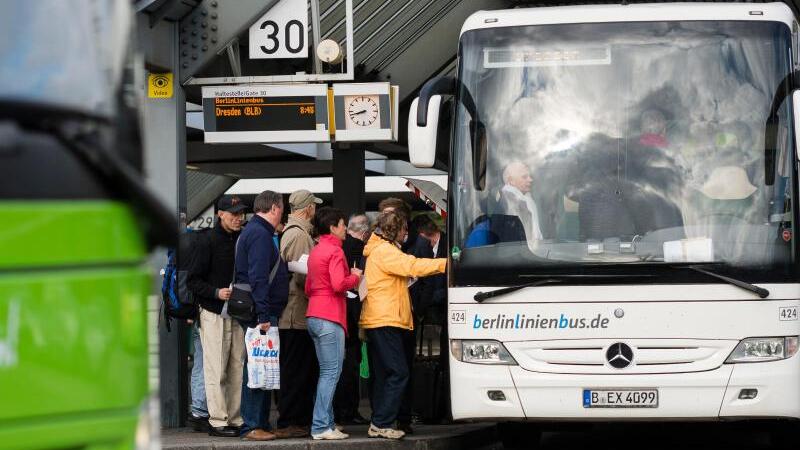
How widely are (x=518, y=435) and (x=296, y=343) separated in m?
1.98

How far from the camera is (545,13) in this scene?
33.0 ft

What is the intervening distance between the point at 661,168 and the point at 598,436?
4.64 meters

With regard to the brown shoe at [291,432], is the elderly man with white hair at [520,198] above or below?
above

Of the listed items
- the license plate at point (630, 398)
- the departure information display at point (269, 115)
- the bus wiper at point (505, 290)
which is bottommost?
the license plate at point (630, 398)

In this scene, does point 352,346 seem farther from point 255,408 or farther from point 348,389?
point 255,408

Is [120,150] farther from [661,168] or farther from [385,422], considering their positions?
Result: [385,422]

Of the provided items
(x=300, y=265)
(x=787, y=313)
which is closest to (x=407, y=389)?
(x=300, y=265)

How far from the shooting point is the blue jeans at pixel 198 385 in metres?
12.0

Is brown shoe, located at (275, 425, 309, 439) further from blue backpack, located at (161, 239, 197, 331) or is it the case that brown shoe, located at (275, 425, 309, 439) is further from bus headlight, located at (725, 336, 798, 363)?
bus headlight, located at (725, 336, 798, 363)

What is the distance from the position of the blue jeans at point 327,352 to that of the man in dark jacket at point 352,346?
1.30m

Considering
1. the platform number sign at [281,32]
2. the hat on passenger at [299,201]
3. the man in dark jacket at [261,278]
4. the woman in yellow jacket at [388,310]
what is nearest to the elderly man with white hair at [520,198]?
the woman in yellow jacket at [388,310]

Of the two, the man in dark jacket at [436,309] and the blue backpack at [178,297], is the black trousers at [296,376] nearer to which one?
the blue backpack at [178,297]

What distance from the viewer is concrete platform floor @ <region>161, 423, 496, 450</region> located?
10.9 m

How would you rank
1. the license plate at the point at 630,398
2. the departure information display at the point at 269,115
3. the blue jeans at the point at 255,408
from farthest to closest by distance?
the departure information display at the point at 269,115
the blue jeans at the point at 255,408
the license plate at the point at 630,398
